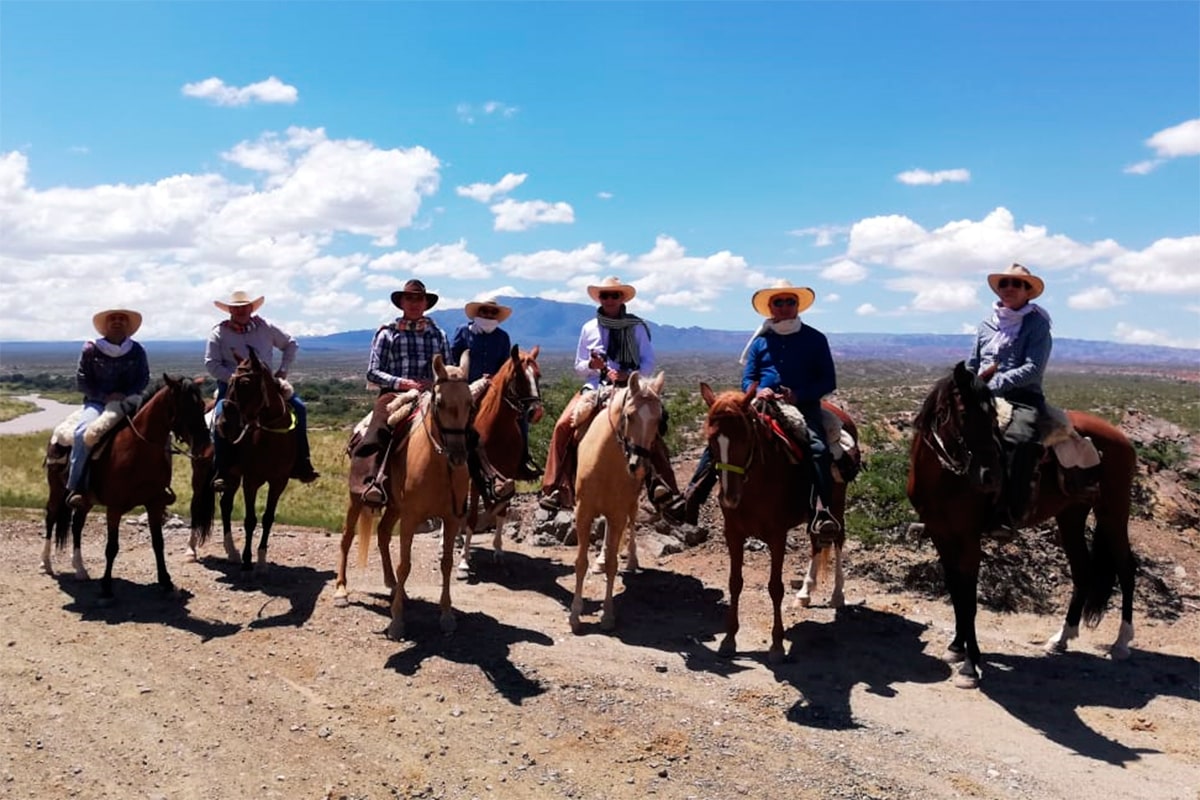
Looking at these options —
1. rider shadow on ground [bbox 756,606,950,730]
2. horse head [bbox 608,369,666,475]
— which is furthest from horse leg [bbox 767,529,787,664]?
horse head [bbox 608,369,666,475]

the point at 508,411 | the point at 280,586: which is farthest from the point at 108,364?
the point at 508,411

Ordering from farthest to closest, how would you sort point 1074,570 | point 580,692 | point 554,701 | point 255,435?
point 255,435 < point 1074,570 < point 580,692 < point 554,701

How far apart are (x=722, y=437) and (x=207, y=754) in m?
4.53

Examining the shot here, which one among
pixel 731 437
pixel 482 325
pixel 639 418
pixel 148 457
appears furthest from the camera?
pixel 482 325

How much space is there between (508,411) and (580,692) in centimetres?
369

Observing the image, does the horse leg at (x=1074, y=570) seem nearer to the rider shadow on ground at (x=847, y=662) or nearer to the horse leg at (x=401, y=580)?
the rider shadow on ground at (x=847, y=662)

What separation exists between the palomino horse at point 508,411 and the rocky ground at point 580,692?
5.15ft

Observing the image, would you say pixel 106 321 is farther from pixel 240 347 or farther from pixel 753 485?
pixel 753 485

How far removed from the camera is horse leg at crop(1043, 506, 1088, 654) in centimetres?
800

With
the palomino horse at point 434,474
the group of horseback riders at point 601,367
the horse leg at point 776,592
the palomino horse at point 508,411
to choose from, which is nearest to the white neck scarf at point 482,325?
the group of horseback riders at point 601,367

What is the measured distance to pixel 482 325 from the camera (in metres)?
10.6

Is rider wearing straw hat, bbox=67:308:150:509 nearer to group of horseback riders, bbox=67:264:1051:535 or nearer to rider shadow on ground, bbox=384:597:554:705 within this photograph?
group of horseback riders, bbox=67:264:1051:535

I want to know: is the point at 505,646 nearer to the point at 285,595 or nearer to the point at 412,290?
the point at 285,595

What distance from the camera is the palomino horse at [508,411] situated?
353 inches
